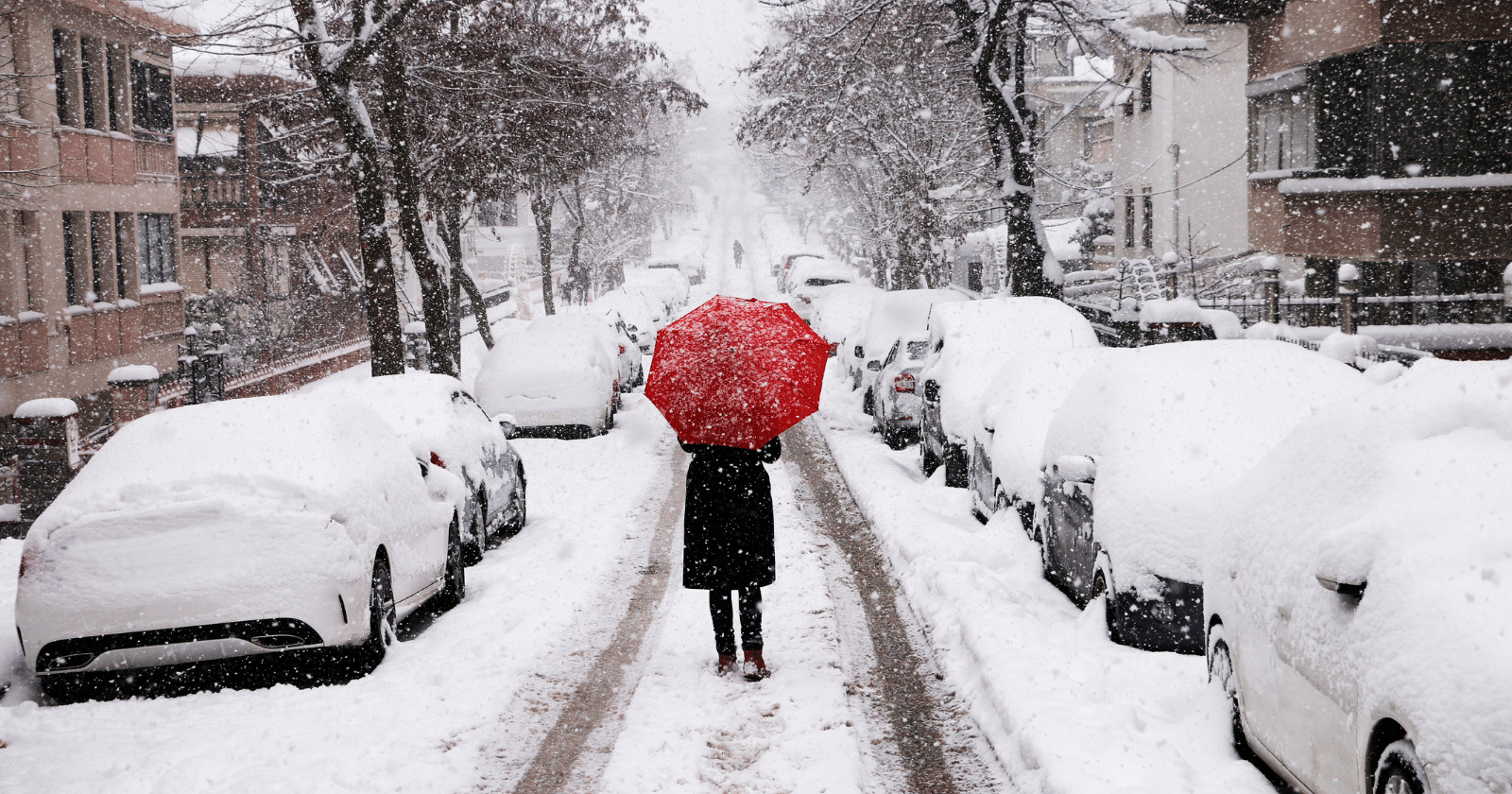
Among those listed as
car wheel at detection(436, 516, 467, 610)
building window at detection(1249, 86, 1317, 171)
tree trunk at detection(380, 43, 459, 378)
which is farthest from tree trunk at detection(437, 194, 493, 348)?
car wheel at detection(436, 516, 467, 610)

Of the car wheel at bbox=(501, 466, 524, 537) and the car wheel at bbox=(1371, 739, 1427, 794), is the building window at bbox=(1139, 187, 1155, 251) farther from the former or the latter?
the car wheel at bbox=(1371, 739, 1427, 794)

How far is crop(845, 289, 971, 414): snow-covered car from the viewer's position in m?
20.1

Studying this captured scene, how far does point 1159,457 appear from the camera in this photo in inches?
291

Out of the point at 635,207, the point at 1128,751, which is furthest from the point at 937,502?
the point at 635,207

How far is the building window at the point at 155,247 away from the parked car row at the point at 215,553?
72.0ft

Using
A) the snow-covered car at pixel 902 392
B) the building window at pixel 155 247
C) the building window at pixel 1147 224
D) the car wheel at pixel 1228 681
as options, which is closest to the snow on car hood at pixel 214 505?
the car wheel at pixel 1228 681

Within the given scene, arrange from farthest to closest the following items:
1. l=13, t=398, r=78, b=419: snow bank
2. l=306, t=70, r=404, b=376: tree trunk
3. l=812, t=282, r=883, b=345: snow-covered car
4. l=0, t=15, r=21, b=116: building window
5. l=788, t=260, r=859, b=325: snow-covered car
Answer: l=788, t=260, r=859, b=325: snow-covered car → l=812, t=282, r=883, b=345: snow-covered car → l=306, t=70, r=404, b=376: tree trunk → l=0, t=15, r=21, b=116: building window → l=13, t=398, r=78, b=419: snow bank

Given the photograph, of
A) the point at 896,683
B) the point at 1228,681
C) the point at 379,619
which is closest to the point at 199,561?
the point at 379,619

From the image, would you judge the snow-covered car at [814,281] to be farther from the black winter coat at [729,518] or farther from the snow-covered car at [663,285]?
the black winter coat at [729,518]

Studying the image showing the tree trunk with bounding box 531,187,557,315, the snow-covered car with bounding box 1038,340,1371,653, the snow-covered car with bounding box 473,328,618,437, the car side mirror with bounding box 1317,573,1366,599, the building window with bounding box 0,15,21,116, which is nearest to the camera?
the car side mirror with bounding box 1317,573,1366,599

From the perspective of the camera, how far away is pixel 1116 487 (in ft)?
24.1

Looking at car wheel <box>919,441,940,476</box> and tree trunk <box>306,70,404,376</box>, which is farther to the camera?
tree trunk <box>306,70,404,376</box>

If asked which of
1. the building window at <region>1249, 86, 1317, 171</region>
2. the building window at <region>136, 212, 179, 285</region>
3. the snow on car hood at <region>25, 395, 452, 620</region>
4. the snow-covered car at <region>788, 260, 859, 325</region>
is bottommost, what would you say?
the snow on car hood at <region>25, 395, 452, 620</region>

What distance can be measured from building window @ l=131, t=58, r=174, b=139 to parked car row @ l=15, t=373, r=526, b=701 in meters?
22.3
